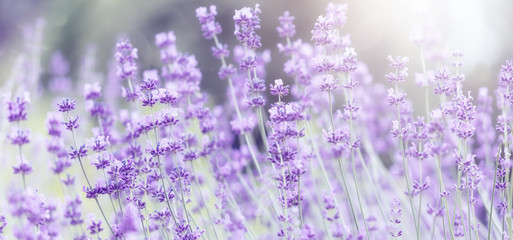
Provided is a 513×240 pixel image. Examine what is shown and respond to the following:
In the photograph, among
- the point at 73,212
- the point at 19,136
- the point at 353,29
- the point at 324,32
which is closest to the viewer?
the point at 324,32

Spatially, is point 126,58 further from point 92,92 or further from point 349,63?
point 349,63

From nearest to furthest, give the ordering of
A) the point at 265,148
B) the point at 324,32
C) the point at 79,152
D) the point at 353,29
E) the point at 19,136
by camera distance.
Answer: the point at 79,152, the point at 324,32, the point at 19,136, the point at 265,148, the point at 353,29

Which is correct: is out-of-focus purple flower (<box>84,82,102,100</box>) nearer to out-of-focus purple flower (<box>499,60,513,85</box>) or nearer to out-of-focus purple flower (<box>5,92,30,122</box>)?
out-of-focus purple flower (<box>5,92,30,122</box>)

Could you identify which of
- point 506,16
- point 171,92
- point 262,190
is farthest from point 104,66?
point 171,92

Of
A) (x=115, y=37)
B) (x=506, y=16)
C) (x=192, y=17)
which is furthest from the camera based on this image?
(x=115, y=37)

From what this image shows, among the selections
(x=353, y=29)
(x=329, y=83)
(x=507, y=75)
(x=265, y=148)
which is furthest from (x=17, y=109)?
(x=353, y=29)

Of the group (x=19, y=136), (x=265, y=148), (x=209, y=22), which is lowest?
(x=265, y=148)

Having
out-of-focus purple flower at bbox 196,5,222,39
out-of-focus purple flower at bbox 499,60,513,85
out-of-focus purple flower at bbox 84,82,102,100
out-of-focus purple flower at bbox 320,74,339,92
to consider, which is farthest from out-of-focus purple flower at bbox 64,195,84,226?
out-of-focus purple flower at bbox 499,60,513,85

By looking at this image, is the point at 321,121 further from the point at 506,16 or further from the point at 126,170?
the point at 506,16

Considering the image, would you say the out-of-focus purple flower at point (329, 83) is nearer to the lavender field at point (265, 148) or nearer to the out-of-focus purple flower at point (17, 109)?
the lavender field at point (265, 148)

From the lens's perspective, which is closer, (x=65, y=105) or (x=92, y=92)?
(x=65, y=105)
